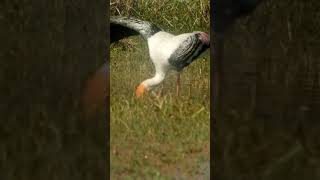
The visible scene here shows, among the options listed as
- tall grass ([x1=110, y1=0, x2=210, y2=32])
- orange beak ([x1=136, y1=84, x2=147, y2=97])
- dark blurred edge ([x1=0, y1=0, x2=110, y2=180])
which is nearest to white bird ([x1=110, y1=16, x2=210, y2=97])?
orange beak ([x1=136, y1=84, x2=147, y2=97])

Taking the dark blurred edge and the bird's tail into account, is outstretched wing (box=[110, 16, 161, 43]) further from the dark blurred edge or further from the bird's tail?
the dark blurred edge

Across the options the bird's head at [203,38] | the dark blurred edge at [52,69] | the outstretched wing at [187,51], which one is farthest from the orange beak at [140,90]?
the dark blurred edge at [52,69]

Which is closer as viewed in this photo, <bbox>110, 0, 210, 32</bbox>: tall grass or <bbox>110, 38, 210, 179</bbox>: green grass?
<bbox>110, 38, 210, 179</bbox>: green grass

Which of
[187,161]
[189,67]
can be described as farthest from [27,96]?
[189,67]

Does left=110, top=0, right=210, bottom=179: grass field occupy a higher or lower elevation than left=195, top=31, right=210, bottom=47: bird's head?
lower

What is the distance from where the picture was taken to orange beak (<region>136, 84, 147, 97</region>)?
268 centimetres

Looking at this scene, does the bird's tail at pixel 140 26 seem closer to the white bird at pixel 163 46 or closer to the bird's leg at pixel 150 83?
the white bird at pixel 163 46

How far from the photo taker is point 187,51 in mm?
2779

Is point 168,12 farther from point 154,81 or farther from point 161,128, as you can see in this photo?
point 161,128

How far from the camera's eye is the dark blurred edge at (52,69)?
5.30ft

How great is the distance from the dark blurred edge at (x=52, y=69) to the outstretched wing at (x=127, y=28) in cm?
111
